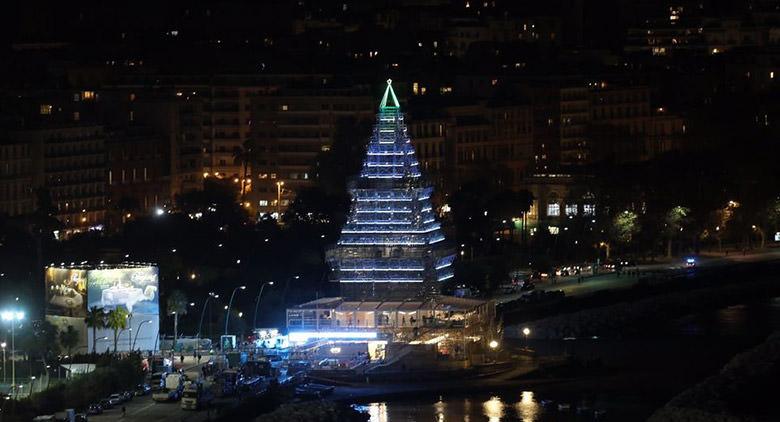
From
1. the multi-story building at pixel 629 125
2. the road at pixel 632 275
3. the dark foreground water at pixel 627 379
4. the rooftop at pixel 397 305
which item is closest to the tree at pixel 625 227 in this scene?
the road at pixel 632 275

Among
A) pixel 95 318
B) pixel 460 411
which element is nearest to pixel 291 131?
pixel 95 318

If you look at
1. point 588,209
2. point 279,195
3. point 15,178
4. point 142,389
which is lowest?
point 142,389

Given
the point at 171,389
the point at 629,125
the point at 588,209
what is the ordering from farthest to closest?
the point at 629,125 → the point at 588,209 → the point at 171,389

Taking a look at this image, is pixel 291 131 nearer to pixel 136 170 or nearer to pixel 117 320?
pixel 136 170

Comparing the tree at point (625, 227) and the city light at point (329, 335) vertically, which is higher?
the tree at point (625, 227)

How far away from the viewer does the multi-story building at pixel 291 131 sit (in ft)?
382

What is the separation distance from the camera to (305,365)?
257 feet

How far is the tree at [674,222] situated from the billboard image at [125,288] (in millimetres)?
29765

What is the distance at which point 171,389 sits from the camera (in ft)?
237

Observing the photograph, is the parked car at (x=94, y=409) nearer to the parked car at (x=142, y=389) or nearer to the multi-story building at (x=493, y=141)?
the parked car at (x=142, y=389)

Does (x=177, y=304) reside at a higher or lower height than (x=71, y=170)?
lower

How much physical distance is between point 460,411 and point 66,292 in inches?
400

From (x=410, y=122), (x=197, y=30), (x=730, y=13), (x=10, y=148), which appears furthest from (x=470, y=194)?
(x=730, y=13)

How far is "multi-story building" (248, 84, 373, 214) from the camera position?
116 meters
